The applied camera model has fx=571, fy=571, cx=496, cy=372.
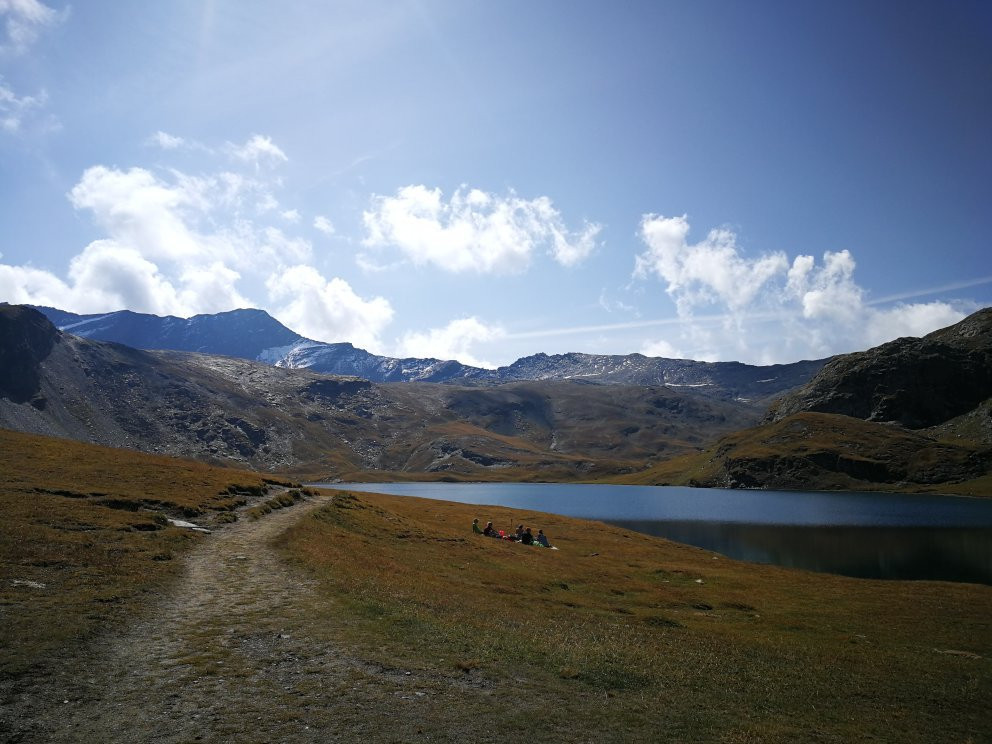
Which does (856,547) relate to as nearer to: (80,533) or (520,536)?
(520,536)

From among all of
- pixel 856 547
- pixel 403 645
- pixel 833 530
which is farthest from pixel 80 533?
pixel 833 530

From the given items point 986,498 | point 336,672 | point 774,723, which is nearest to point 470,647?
point 336,672

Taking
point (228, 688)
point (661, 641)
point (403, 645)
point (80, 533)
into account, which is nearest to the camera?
point (228, 688)

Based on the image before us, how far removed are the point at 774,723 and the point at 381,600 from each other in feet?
53.7

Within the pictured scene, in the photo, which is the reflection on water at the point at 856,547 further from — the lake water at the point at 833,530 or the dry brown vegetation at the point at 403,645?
the dry brown vegetation at the point at 403,645

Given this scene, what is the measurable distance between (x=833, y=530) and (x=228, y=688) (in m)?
119

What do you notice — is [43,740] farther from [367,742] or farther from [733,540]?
[733,540]

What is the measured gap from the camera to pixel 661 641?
1019 inches

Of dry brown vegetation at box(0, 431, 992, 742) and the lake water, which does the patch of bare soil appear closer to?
dry brown vegetation at box(0, 431, 992, 742)

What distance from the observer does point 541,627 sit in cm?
2572

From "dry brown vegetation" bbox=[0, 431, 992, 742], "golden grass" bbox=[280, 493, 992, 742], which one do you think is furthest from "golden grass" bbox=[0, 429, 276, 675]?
"golden grass" bbox=[280, 493, 992, 742]

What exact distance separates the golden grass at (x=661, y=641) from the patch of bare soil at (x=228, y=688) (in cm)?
140

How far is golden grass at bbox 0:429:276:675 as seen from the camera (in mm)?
18922

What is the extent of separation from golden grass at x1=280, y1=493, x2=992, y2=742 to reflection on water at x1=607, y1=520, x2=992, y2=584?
1871 centimetres
